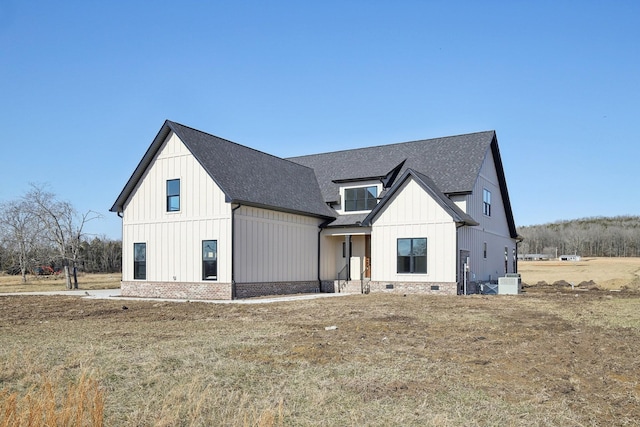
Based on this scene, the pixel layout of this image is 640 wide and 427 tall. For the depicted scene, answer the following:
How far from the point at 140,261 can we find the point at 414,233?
12.6 meters

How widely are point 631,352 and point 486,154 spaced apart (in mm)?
19816

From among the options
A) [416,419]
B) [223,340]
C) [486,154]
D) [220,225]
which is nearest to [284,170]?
[220,225]

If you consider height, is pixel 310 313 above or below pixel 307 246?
below

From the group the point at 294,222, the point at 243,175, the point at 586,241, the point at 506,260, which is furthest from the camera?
the point at 586,241

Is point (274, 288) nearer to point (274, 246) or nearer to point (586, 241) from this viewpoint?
point (274, 246)

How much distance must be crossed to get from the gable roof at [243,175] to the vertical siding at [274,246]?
0.57 metres

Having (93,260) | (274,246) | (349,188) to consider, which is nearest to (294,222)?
(274,246)

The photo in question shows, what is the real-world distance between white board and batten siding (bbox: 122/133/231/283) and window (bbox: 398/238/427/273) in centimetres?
796

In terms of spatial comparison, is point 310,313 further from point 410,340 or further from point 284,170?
point 284,170

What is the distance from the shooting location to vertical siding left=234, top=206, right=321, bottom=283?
23.1 meters

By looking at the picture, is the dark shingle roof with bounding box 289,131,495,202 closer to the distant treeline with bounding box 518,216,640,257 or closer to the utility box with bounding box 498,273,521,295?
the utility box with bounding box 498,273,521,295

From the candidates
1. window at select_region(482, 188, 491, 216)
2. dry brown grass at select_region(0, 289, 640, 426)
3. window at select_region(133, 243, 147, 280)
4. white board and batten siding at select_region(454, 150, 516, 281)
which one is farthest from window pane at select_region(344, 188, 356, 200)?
dry brown grass at select_region(0, 289, 640, 426)

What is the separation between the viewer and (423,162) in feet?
95.3

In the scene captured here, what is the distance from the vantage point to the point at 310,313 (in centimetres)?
1644
